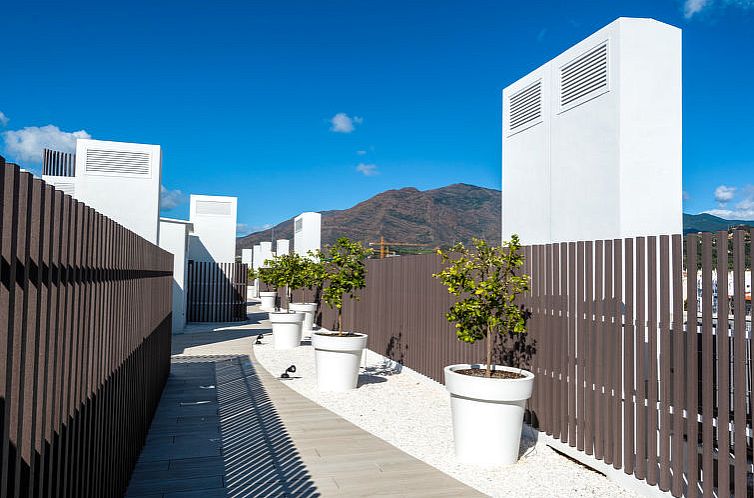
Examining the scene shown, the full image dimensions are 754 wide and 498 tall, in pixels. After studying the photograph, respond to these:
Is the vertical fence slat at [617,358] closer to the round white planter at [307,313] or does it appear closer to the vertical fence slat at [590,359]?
the vertical fence slat at [590,359]

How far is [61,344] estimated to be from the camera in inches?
81.4

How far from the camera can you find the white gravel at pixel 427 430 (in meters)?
4.34

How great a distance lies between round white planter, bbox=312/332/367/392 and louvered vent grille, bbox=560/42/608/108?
4.51m

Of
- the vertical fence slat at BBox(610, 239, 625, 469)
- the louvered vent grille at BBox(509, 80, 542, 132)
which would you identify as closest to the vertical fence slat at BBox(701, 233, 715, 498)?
the vertical fence slat at BBox(610, 239, 625, 469)

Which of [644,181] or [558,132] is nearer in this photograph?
[644,181]

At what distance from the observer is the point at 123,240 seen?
12.0 ft

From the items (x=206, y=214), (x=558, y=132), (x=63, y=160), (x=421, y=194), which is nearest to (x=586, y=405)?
(x=558, y=132)

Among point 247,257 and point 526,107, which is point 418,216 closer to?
point 247,257

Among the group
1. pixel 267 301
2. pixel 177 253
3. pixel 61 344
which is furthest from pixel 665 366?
pixel 267 301

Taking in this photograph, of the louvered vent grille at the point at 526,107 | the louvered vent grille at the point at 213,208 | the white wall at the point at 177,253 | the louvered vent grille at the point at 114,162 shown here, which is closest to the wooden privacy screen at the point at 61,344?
the louvered vent grille at the point at 526,107

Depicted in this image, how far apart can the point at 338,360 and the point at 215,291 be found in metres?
13.7

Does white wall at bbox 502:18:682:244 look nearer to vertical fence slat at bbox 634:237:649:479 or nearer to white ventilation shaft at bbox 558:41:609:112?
white ventilation shaft at bbox 558:41:609:112

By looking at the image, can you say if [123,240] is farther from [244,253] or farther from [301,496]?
[244,253]

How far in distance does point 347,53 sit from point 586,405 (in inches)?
925
